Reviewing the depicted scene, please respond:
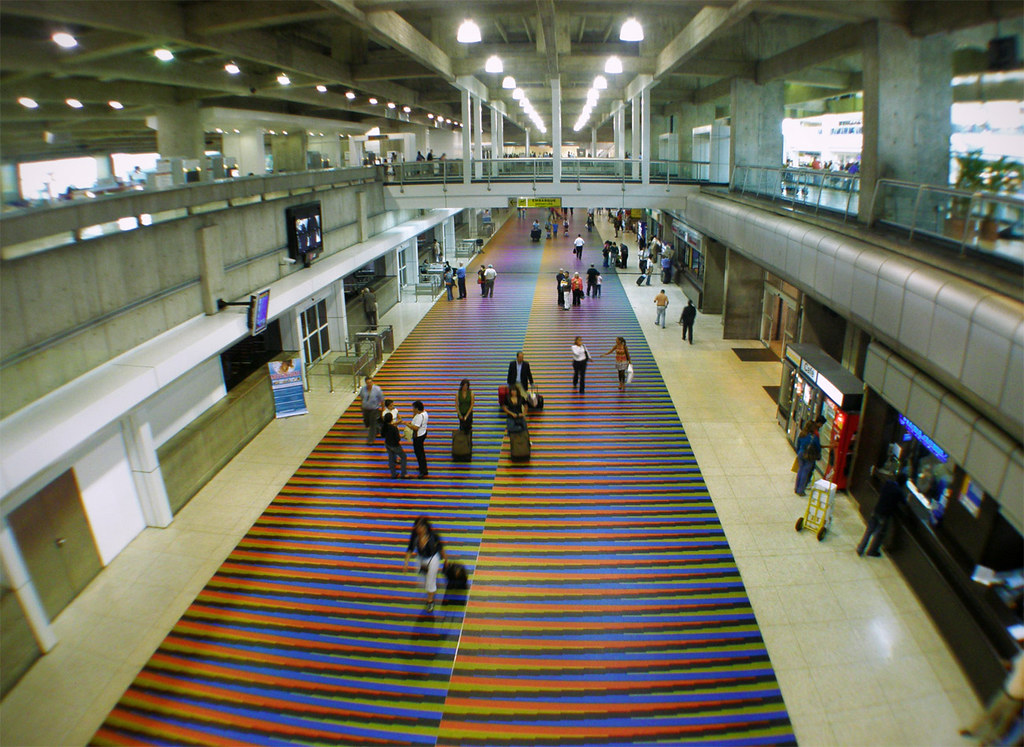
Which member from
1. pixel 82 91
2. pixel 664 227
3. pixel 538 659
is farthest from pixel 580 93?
pixel 538 659

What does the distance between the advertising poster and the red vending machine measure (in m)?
9.47

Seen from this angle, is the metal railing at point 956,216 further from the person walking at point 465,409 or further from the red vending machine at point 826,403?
the person walking at point 465,409

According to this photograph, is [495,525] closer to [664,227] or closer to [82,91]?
[82,91]

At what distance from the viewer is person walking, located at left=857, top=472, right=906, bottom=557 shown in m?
7.68

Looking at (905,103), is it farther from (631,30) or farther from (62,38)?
(62,38)

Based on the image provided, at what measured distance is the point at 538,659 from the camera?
21.9 feet

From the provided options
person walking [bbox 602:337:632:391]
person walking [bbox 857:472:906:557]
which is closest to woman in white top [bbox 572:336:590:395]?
person walking [bbox 602:337:632:391]

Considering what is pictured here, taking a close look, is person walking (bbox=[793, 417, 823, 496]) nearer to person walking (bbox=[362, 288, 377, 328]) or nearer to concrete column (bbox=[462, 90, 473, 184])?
person walking (bbox=[362, 288, 377, 328])

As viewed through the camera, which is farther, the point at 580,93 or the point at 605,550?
the point at 580,93

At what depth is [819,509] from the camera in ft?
27.9

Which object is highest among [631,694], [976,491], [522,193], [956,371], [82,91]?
[82,91]

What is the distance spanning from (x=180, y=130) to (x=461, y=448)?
15.3 meters

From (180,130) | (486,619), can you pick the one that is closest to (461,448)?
(486,619)

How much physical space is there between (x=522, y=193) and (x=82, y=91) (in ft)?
41.6
